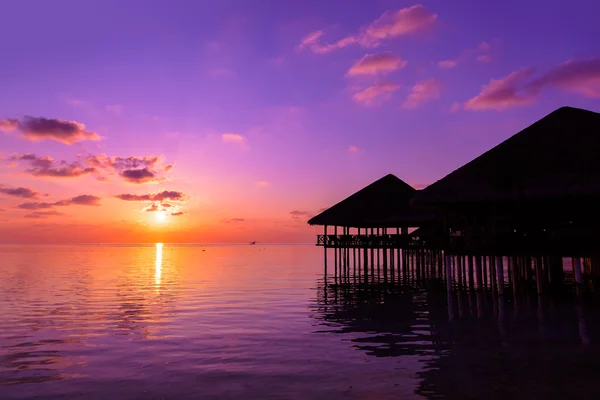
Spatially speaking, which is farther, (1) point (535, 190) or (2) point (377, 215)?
(2) point (377, 215)

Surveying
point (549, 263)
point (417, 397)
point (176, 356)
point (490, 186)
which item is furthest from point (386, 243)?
point (417, 397)

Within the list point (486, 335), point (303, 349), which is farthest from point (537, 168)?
point (303, 349)

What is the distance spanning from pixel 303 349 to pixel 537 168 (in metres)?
10.7

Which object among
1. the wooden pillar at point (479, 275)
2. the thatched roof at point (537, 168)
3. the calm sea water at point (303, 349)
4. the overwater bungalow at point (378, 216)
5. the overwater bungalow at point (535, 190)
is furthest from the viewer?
the overwater bungalow at point (378, 216)

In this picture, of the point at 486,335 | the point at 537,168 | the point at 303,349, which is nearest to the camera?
the point at 303,349

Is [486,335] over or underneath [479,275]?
underneath

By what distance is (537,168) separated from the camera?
55.5 feet

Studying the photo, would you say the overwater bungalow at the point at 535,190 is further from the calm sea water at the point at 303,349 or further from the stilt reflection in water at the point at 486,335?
the calm sea water at the point at 303,349

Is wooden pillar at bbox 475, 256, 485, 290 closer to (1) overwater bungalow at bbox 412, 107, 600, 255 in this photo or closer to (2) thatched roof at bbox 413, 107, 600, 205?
(1) overwater bungalow at bbox 412, 107, 600, 255

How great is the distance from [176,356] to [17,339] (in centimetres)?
517

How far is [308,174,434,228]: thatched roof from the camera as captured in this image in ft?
103

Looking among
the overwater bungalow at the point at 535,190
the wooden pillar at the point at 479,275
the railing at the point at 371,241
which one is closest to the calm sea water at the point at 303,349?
the wooden pillar at the point at 479,275

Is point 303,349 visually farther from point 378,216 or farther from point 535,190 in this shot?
point 378,216

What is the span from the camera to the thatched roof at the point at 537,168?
15809mm
